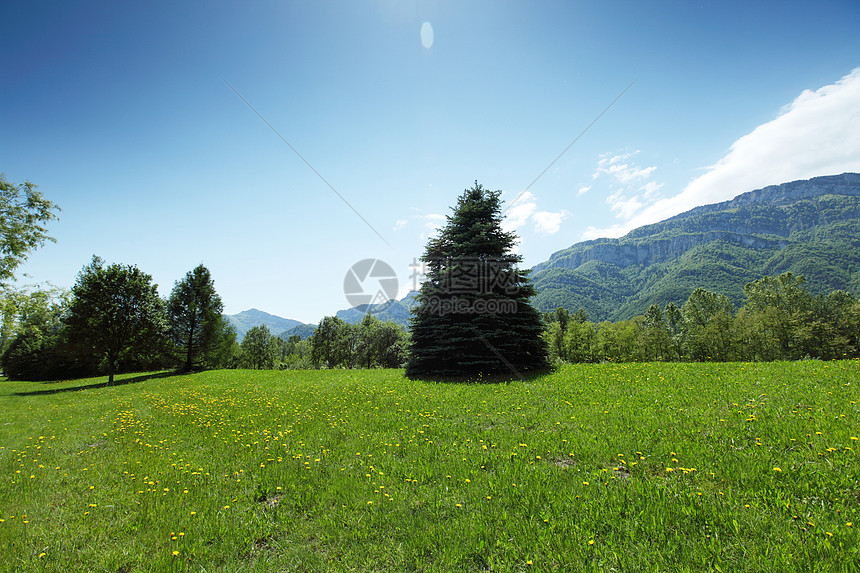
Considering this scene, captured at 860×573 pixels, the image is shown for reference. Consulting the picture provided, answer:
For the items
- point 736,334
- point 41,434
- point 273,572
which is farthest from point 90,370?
point 736,334

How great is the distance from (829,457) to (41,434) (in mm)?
18817

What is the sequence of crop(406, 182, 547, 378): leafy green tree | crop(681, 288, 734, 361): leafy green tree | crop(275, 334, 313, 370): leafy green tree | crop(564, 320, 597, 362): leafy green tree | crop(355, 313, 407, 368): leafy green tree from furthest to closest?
crop(275, 334, 313, 370): leafy green tree → crop(564, 320, 597, 362): leafy green tree → crop(355, 313, 407, 368): leafy green tree → crop(681, 288, 734, 361): leafy green tree → crop(406, 182, 547, 378): leafy green tree

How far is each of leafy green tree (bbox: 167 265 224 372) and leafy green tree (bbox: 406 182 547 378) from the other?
91.1 feet

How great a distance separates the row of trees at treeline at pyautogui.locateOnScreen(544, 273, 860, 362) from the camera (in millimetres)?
41750

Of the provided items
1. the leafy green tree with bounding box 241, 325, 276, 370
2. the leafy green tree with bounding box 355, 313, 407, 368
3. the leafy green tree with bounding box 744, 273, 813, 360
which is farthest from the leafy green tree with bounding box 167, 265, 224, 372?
the leafy green tree with bounding box 744, 273, 813, 360

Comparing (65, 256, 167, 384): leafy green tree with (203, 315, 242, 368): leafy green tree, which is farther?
(203, 315, 242, 368): leafy green tree

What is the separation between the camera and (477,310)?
16.3 metres

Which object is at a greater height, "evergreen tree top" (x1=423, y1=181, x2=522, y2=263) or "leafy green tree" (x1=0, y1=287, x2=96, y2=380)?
"evergreen tree top" (x1=423, y1=181, x2=522, y2=263)

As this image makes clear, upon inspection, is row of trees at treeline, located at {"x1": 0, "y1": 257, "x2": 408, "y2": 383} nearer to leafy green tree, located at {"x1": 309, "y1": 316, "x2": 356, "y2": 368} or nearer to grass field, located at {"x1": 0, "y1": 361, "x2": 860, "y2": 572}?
grass field, located at {"x1": 0, "y1": 361, "x2": 860, "y2": 572}

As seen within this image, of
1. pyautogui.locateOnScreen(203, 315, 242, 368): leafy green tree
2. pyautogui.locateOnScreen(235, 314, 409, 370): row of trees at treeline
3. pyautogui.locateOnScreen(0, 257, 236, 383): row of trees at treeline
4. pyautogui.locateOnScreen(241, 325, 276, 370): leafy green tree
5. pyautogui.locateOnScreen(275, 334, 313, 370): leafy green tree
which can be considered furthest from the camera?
pyautogui.locateOnScreen(275, 334, 313, 370): leafy green tree

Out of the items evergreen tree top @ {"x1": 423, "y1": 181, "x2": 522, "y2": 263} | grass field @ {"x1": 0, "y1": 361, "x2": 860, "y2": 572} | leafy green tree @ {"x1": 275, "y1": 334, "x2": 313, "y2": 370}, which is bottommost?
grass field @ {"x1": 0, "y1": 361, "x2": 860, "y2": 572}

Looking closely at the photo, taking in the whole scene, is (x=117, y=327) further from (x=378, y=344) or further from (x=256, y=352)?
(x=256, y=352)

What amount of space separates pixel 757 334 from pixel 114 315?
72349mm

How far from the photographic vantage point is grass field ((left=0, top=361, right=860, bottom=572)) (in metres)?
3.57
